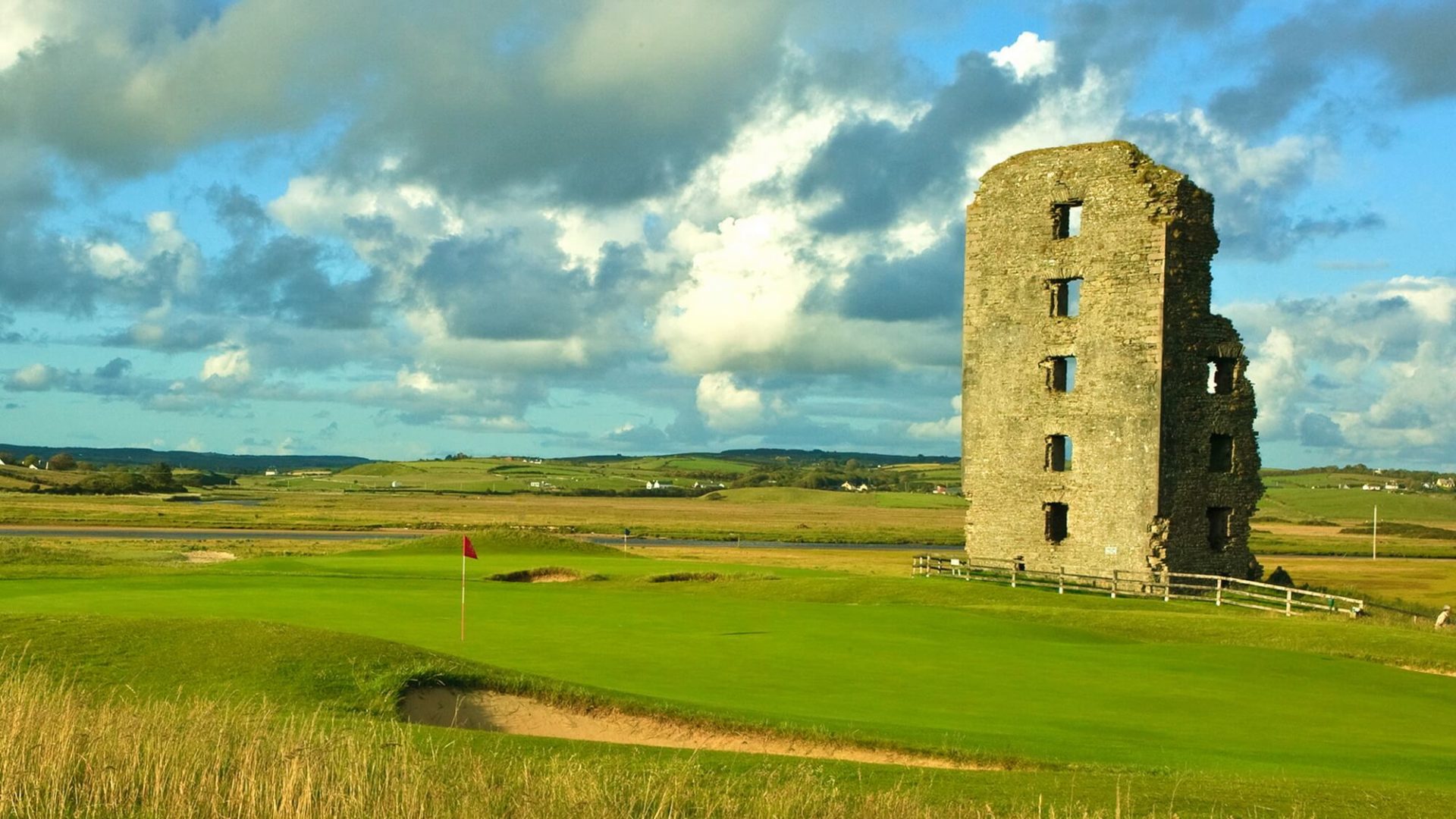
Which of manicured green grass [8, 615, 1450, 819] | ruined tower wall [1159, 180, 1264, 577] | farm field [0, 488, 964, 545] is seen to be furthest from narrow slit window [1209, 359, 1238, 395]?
farm field [0, 488, 964, 545]

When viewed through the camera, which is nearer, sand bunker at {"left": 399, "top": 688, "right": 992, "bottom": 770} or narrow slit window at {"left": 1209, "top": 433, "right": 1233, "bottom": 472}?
sand bunker at {"left": 399, "top": 688, "right": 992, "bottom": 770}

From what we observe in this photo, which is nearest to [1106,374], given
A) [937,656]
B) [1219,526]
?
[1219,526]

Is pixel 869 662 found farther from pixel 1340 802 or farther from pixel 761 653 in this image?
pixel 1340 802

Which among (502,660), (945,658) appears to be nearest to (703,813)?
(502,660)

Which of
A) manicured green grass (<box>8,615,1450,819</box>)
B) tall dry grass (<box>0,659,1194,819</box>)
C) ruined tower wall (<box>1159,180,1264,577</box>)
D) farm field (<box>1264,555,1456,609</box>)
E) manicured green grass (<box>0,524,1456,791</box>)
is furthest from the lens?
farm field (<box>1264,555,1456,609</box>)

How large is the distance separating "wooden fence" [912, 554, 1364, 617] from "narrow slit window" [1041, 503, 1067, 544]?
3.38 feet

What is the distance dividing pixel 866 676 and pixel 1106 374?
Result: 21.8 meters

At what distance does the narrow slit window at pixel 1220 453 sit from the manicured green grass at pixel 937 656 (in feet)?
20.1

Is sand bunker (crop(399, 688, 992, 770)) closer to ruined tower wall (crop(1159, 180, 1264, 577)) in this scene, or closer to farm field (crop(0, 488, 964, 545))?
ruined tower wall (crop(1159, 180, 1264, 577))

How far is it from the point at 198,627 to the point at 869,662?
924cm

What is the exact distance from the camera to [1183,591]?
3647 centimetres

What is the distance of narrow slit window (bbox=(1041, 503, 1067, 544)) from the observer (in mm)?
39562

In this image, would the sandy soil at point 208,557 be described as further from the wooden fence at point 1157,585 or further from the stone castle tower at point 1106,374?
the stone castle tower at point 1106,374

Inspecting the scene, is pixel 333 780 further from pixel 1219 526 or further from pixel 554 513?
pixel 554 513
